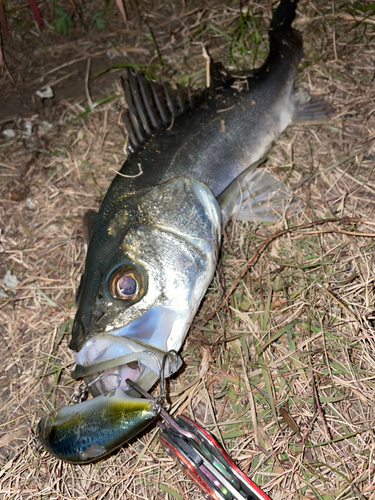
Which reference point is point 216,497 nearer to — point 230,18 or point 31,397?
point 31,397

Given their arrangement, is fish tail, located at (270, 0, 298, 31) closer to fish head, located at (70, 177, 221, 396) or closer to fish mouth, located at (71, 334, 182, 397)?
fish head, located at (70, 177, 221, 396)

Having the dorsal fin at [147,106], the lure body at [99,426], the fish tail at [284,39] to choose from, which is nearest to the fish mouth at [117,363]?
the lure body at [99,426]

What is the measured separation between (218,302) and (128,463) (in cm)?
125

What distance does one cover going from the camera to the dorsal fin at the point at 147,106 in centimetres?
320

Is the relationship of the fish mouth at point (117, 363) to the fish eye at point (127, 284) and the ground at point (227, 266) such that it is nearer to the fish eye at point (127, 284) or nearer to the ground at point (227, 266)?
the fish eye at point (127, 284)

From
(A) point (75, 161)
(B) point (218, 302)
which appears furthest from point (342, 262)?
(A) point (75, 161)

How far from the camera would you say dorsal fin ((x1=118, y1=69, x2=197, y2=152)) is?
320cm

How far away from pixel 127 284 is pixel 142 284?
0.09 metres

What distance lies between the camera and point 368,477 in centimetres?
247

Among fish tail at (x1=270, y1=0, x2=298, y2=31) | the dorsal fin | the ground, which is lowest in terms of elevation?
the ground

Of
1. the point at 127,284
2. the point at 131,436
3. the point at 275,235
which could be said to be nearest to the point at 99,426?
the point at 131,436

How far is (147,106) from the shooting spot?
324 centimetres

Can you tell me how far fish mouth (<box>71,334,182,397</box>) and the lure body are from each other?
120mm

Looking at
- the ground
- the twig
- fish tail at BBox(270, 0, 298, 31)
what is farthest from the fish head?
fish tail at BBox(270, 0, 298, 31)
